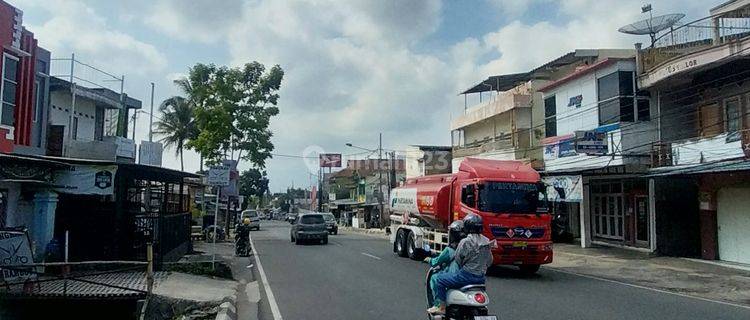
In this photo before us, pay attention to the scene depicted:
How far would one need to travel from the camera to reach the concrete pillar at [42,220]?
47.5 feet

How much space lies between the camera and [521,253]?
622 inches

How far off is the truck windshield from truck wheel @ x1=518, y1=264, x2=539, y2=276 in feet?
5.25

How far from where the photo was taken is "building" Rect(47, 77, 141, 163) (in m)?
23.1

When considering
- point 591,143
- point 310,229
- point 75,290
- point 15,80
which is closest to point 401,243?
point 591,143

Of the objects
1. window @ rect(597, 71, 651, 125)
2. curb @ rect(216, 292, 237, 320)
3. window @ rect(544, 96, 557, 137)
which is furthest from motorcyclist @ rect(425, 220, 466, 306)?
window @ rect(544, 96, 557, 137)

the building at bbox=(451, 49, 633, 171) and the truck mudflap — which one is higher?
the building at bbox=(451, 49, 633, 171)

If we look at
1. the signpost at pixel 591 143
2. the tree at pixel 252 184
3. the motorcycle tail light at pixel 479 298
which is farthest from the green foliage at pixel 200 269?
the tree at pixel 252 184

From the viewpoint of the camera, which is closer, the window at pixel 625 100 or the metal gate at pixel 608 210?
the window at pixel 625 100

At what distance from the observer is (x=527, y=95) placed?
108 ft

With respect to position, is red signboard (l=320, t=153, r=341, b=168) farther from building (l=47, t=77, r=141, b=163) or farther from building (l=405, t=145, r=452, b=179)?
building (l=47, t=77, r=141, b=163)

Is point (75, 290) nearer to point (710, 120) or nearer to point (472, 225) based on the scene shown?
point (472, 225)

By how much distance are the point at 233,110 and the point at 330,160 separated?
39.2m

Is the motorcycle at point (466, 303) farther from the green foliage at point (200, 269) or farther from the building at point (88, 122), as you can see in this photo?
the building at point (88, 122)

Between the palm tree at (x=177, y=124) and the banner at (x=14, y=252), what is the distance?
30.5 meters
